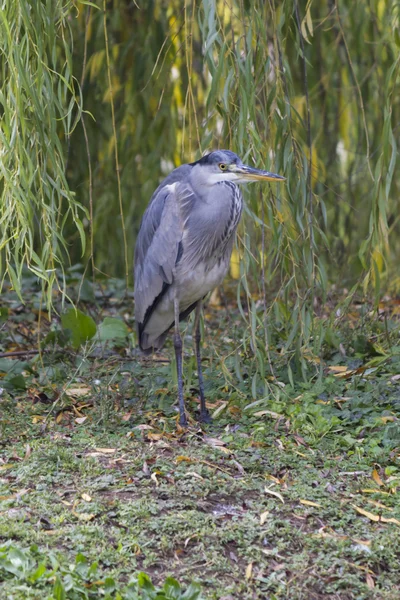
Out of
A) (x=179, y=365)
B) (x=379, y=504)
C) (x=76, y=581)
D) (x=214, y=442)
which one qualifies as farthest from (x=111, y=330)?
(x=76, y=581)

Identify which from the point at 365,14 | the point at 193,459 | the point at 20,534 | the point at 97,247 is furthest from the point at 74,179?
the point at 20,534

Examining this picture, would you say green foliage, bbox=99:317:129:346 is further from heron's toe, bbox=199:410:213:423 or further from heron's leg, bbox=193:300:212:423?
heron's toe, bbox=199:410:213:423

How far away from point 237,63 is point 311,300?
3.70 feet

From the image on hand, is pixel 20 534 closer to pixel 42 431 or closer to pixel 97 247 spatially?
pixel 42 431

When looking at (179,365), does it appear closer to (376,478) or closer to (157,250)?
(157,250)

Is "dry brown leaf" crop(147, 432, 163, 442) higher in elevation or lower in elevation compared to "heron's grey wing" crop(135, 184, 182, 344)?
lower

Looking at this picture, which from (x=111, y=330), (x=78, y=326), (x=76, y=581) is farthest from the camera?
(x=111, y=330)

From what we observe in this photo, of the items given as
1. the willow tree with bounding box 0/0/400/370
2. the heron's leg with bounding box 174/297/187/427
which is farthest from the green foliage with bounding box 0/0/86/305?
the heron's leg with bounding box 174/297/187/427

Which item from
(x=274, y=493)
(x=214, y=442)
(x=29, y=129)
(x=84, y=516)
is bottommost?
(x=214, y=442)

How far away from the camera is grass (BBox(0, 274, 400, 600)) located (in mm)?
2684

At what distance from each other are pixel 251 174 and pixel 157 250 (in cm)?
64

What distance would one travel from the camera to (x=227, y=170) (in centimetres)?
381

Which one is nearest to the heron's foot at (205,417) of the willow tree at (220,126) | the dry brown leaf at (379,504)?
the willow tree at (220,126)

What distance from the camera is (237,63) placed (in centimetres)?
364
